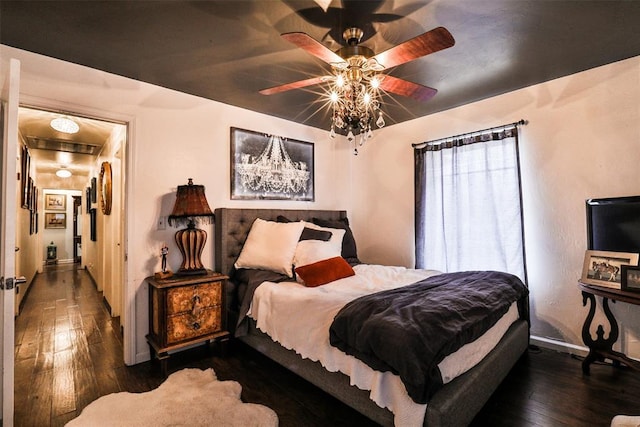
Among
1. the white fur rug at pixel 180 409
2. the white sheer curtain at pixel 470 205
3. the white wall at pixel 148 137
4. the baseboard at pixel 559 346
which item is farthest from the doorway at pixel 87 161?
the baseboard at pixel 559 346

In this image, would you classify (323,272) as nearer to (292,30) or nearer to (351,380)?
(351,380)

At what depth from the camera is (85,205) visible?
6812 millimetres

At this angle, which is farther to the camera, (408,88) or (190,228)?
(190,228)

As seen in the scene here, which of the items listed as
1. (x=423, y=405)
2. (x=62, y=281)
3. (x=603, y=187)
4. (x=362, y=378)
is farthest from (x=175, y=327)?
(x=62, y=281)

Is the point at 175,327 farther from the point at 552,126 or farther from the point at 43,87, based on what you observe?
the point at 552,126

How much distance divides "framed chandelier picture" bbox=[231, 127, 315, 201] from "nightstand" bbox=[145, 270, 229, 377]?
1.10 meters

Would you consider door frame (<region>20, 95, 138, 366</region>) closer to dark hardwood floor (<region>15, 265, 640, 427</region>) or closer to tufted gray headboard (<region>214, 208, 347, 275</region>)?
dark hardwood floor (<region>15, 265, 640, 427</region>)

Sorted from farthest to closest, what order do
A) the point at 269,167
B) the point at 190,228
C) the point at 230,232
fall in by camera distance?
the point at 269,167
the point at 230,232
the point at 190,228

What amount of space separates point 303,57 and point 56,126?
3.17m

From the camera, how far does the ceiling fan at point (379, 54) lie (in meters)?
1.48

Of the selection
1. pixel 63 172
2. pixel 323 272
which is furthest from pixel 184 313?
pixel 63 172

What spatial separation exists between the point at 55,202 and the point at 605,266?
11.8 m

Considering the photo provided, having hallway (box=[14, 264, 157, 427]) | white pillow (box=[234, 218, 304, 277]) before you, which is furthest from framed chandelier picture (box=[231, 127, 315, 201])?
hallway (box=[14, 264, 157, 427])

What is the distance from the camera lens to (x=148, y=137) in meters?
2.67
